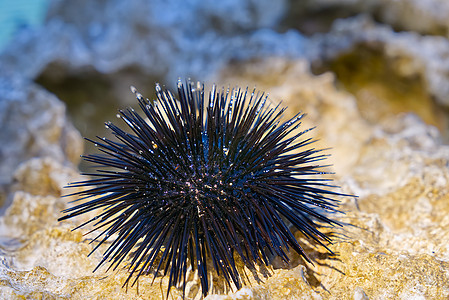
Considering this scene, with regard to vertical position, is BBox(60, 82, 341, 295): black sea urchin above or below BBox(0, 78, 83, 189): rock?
below

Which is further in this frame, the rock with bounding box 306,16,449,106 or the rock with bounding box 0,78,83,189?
the rock with bounding box 306,16,449,106

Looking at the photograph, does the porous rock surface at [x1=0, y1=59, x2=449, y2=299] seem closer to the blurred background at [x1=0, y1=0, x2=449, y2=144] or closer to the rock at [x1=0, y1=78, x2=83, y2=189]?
the rock at [x1=0, y1=78, x2=83, y2=189]

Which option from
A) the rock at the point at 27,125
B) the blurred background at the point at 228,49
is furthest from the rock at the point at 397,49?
the rock at the point at 27,125

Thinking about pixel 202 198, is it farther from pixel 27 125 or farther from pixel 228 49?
pixel 228 49

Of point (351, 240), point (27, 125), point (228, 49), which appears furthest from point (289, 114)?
point (27, 125)

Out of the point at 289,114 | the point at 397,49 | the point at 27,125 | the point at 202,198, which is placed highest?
the point at 27,125

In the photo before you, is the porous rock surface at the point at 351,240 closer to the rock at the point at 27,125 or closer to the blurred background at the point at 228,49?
the rock at the point at 27,125

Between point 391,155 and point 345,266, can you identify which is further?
point 391,155

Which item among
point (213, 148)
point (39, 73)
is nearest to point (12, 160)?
point (39, 73)

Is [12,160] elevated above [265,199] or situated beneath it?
elevated above

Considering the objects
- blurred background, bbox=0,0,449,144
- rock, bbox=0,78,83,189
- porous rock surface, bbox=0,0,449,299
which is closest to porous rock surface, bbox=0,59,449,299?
porous rock surface, bbox=0,0,449,299

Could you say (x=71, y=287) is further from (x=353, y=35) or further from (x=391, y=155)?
(x=353, y=35)
